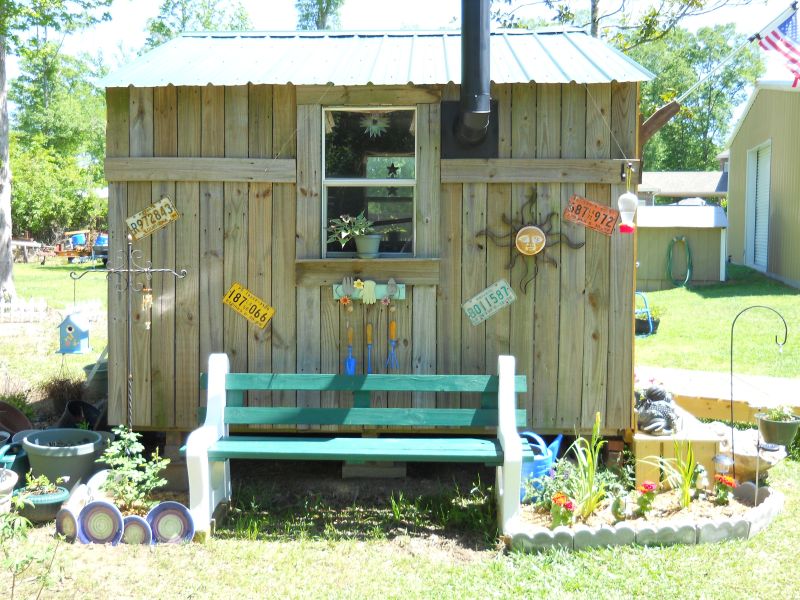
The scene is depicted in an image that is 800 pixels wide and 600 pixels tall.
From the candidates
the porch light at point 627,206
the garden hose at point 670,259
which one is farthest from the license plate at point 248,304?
the garden hose at point 670,259

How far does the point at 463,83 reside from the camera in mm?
4883

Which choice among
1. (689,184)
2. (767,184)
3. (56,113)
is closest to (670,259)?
(767,184)

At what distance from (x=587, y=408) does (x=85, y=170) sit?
111ft

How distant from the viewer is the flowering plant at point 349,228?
17.5 feet

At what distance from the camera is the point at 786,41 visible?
7000 millimetres

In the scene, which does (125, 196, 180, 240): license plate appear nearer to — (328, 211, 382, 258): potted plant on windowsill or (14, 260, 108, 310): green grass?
(328, 211, 382, 258): potted plant on windowsill

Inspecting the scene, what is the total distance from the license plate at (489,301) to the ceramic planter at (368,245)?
679mm

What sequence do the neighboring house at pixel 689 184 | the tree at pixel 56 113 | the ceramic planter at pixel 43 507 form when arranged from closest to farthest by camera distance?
the ceramic planter at pixel 43 507 → the tree at pixel 56 113 → the neighboring house at pixel 689 184

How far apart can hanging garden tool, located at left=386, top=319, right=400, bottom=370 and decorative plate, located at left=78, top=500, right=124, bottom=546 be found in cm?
190

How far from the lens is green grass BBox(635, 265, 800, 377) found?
31.0ft

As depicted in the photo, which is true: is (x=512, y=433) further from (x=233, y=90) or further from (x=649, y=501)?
(x=233, y=90)

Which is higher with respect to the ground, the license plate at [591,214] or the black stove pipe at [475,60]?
the black stove pipe at [475,60]

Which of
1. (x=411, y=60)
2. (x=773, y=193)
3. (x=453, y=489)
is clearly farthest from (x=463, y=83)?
(x=773, y=193)

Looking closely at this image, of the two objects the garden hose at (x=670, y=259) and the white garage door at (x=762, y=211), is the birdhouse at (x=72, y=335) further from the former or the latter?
the white garage door at (x=762, y=211)
